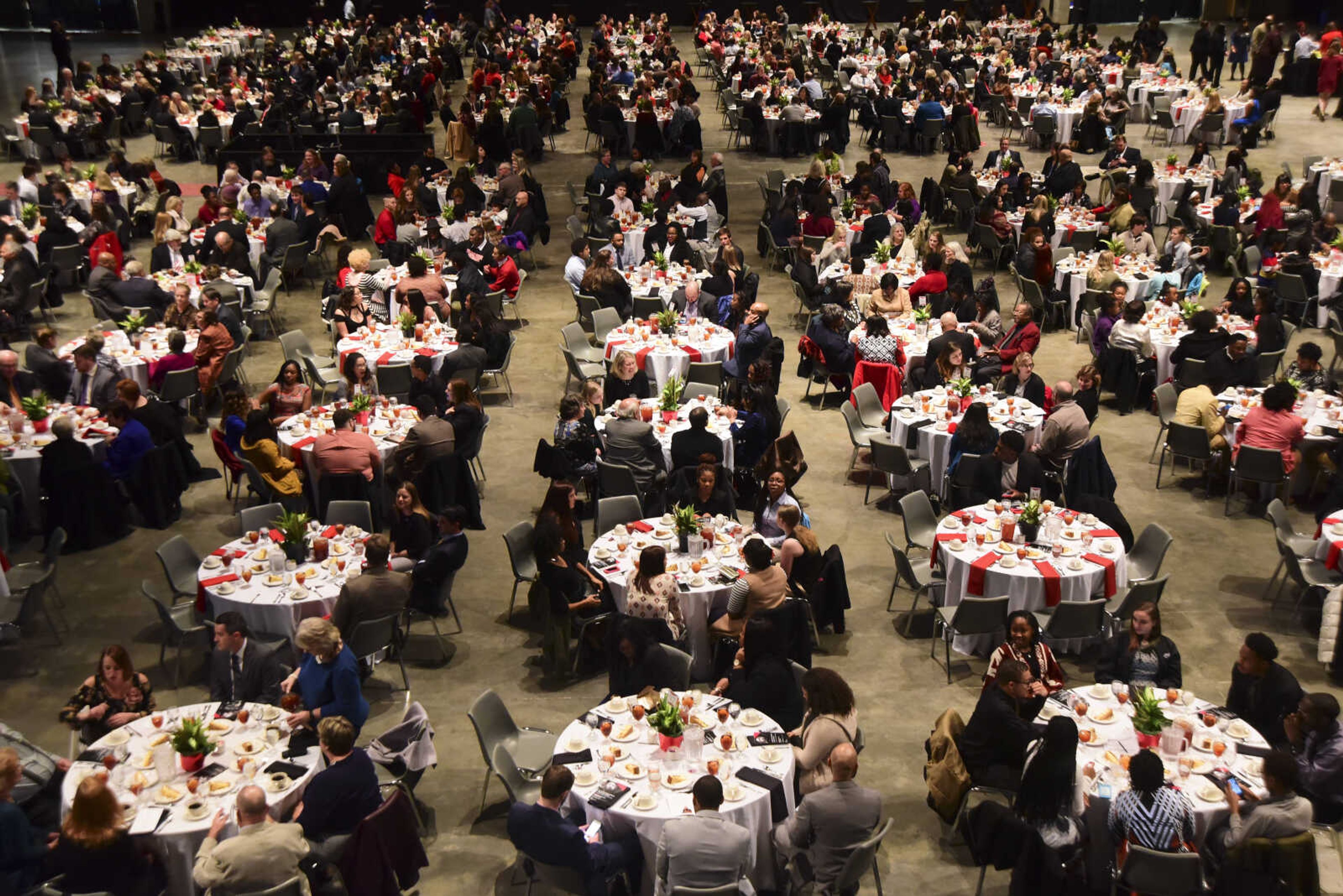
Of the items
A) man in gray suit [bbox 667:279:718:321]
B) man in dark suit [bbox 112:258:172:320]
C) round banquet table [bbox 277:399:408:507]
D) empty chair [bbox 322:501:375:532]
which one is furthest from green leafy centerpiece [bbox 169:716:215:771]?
man in dark suit [bbox 112:258:172:320]

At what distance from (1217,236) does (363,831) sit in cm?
1355

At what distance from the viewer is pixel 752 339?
12391 millimetres

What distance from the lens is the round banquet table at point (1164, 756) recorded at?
6672 millimetres

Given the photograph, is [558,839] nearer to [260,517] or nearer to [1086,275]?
[260,517]

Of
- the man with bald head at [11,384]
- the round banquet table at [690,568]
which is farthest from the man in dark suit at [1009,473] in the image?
the man with bald head at [11,384]

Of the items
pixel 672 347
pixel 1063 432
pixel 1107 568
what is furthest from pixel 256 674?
pixel 1063 432

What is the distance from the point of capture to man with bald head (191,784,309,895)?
19.5 feet

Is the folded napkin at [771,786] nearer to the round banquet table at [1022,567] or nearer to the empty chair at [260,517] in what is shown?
the round banquet table at [1022,567]

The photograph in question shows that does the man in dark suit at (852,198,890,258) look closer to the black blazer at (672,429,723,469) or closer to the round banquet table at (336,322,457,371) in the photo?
the round banquet table at (336,322,457,371)

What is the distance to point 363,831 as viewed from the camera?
20.5 feet

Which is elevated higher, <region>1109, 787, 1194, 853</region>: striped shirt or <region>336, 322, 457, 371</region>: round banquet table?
<region>336, 322, 457, 371</region>: round banquet table

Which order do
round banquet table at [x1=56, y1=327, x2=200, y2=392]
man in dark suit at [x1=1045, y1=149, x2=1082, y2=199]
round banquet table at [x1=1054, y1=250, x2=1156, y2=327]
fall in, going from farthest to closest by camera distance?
man in dark suit at [x1=1045, y1=149, x2=1082, y2=199] < round banquet table at [x1=1054, y1=250, x2=1156, y2=327] < round banquet table at [x1=56, y1=327, x2=200, y2=392]

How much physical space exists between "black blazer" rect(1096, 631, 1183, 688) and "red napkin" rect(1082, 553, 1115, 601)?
42.1 inches

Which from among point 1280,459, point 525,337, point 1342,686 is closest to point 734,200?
point 525,337
